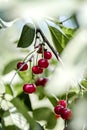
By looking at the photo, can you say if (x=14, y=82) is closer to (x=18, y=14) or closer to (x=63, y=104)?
(x=63, y=104)

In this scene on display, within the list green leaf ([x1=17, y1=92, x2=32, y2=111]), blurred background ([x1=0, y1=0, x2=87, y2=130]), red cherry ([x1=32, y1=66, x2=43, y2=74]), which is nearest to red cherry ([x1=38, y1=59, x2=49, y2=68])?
red cherry ([x1=32, y1=66, x2=43, y2=74])

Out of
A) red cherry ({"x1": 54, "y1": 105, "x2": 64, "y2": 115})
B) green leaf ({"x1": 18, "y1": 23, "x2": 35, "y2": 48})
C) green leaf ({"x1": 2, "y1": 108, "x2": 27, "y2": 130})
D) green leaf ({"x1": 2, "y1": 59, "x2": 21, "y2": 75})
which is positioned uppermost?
green leaf ({"x1": 18, "y1": 23, "x2": 35, "y2": 48})

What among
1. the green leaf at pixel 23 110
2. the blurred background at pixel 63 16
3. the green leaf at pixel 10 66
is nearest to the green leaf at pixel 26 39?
the green leaf at pixel 10 66

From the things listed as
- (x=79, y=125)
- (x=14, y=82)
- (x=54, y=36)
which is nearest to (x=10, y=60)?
(x=14, y=82)

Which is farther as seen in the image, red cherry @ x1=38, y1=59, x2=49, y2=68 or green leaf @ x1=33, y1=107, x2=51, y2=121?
red cherry @ x1=38, y1=59, x2=49, y2=68

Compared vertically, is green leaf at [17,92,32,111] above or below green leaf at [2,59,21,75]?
below

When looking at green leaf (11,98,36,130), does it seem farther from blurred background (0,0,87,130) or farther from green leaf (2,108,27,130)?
blurred background (0,0,87,130)
